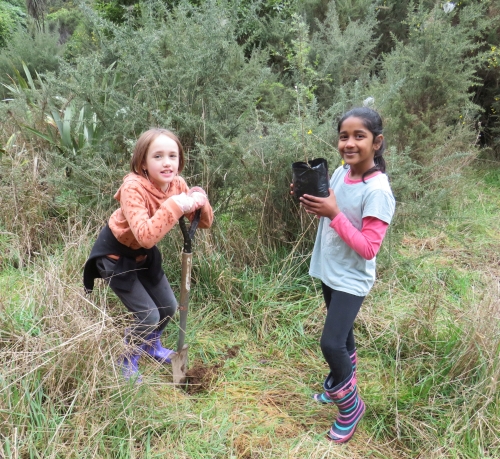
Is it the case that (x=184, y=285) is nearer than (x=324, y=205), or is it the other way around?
(x=324, y=205)

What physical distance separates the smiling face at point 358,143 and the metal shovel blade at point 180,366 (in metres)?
1.45

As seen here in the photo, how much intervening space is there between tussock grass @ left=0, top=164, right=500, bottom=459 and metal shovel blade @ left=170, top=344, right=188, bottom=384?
0.28ft

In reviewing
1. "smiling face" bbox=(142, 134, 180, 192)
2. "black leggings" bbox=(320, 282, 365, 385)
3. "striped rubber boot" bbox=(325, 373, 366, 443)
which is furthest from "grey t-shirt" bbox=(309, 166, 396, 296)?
"smiling face" bbox=(142, 134, 180, 192)

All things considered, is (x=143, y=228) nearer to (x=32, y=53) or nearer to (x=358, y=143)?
(x=358, y=143)

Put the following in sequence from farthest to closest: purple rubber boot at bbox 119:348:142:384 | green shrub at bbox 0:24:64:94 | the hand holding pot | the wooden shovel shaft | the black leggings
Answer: green shrub at bbox 0:24:64:94 < the wooden shovel shaft < purple rubber boot at bbox 119:348:142:384 < the black leggings < the hand holding pot

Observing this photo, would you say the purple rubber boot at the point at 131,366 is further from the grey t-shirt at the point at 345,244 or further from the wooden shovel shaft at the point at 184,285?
the grey t-shirt at the point at 345,244

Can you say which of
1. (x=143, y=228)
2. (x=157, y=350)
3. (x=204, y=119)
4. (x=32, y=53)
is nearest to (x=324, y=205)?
(x=143, y=228)

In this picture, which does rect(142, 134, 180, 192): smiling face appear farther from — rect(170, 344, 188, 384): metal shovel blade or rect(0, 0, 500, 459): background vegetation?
rect(170, 344, 188, 384): metal shovel blade

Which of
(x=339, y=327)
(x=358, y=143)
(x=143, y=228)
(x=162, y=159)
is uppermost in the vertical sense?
(x=358, y=143)

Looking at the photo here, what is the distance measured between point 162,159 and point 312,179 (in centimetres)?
80

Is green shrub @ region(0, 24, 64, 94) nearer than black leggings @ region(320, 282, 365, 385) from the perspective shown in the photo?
No

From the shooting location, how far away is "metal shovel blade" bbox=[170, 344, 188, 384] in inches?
99.9

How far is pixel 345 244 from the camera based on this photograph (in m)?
2.07

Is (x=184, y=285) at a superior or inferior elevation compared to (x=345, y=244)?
inferior
